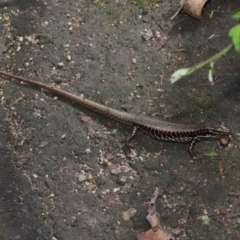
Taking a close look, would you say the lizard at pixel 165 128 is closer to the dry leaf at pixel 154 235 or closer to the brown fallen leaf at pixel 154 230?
the brown fallen leaf at pixel 154 230

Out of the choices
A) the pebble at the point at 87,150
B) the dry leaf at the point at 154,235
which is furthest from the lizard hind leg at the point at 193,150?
the pebble at the point at 87,150

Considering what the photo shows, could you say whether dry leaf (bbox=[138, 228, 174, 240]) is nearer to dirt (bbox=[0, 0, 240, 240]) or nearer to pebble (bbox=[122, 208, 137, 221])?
dirt (bbox=[0, 0, 240, 240])

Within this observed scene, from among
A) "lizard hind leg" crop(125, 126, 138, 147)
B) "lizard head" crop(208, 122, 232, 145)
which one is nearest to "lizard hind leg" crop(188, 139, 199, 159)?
"lizard head" crop(208, 122, 232, 145)

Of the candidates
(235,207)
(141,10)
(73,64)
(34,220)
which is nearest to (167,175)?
(235,207)

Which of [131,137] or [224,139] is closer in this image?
[224,139]

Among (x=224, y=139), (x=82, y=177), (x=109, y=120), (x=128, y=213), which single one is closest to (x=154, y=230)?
(x=128, y=213)

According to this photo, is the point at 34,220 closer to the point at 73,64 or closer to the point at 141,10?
the point at 73,64

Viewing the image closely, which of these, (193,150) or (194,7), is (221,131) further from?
(194,7)

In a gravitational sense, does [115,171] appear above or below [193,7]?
below
